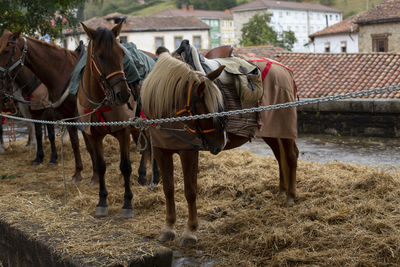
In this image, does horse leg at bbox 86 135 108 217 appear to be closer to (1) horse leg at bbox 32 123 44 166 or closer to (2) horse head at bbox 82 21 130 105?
(2) horse head at bbox 82 21 130 105

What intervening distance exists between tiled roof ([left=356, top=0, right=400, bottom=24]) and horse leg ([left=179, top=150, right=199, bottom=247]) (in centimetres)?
2817

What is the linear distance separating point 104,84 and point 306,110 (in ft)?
27.8

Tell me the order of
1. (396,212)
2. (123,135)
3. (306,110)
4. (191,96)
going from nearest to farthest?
(191,96), (396,212), (123,135), (306,110)

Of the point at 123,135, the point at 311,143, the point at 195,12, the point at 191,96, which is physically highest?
the point at 195,12

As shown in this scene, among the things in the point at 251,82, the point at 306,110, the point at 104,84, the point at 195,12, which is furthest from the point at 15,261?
the point at 195,12

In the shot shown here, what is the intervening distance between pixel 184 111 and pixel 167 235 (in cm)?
134

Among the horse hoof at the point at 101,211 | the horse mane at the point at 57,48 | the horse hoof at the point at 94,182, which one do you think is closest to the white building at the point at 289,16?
the horse mane at the point at 57,48

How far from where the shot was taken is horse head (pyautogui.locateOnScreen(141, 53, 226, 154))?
3.76 metres

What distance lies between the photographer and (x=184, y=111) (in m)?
3.84

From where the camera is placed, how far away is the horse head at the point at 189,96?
3.76m

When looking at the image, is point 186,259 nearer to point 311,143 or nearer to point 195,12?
point 311,143

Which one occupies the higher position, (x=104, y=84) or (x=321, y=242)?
(x=104, y=84)

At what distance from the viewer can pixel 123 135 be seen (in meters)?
5.36

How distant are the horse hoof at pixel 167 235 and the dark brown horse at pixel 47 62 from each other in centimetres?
313
